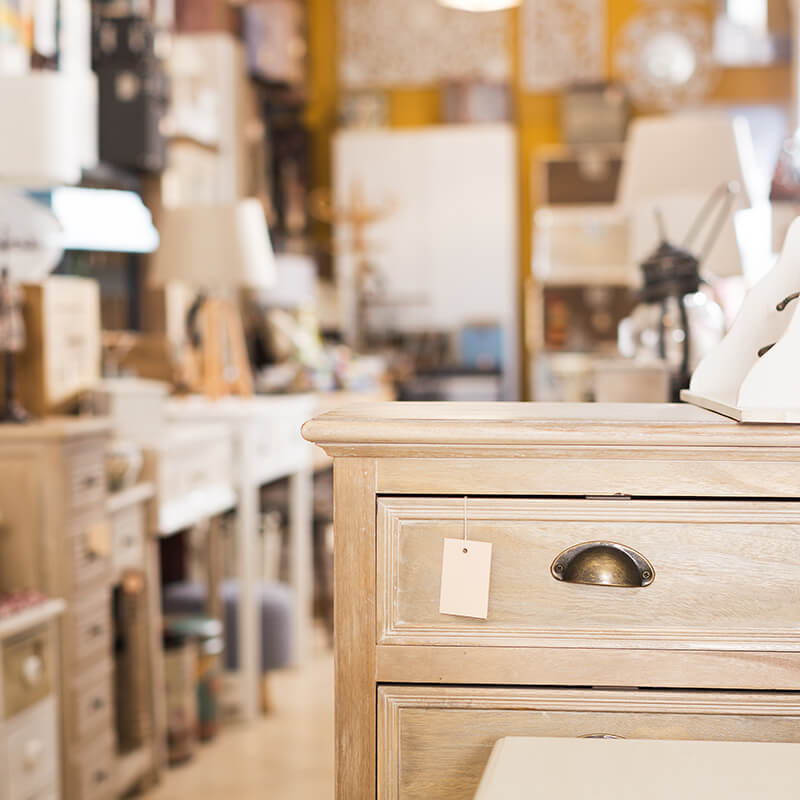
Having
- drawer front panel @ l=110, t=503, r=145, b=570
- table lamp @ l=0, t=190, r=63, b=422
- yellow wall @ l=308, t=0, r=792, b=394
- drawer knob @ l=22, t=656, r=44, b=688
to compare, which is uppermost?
yellow wall @ l=308, t=0, r=792, b=394

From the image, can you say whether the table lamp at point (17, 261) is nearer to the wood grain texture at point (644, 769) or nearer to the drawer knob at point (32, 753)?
the drawer knob at point (32, 753)

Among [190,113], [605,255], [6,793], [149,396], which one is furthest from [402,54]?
[6,793]

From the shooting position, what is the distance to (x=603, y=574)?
116 centimetres

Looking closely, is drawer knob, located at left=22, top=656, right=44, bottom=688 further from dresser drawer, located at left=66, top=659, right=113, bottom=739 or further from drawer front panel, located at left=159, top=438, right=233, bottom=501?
drawer front panel, located at left=159, top=438, right=233, bottom=501

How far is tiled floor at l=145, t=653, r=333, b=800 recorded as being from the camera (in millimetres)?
2990

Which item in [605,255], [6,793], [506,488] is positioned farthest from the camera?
[605,255]

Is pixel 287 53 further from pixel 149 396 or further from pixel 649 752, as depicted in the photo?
pixel 649 752

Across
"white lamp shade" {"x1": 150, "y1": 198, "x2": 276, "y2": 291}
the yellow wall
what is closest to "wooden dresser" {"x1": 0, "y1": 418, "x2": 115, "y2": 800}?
"white lamp shade" {"x1": 150, "y1": 198, "x2": 276, "y2": 291}

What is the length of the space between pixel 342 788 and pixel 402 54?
270 inches

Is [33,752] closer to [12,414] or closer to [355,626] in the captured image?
[12,414]

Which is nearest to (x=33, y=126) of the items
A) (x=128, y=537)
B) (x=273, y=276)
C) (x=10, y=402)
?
(x=10, y=402)

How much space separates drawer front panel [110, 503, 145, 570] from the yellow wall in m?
4.71

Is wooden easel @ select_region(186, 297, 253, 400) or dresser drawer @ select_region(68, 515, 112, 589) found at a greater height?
wooden easel @ select_region(186, 297, 253, 400)

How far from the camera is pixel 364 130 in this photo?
739 cm
